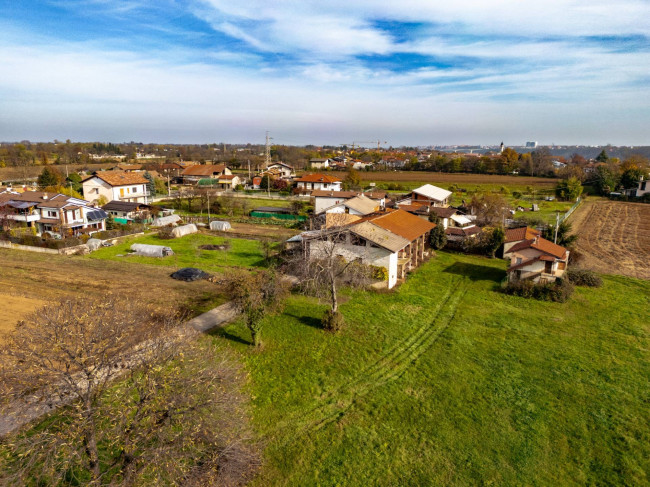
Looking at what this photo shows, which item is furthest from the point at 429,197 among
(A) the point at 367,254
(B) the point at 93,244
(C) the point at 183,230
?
(B) the point at 93,244

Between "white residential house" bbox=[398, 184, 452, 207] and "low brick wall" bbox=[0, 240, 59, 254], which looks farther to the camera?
"white residential house" bbox=[398, 184, 452, 207]

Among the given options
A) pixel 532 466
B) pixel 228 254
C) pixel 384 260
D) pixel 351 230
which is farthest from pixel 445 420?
pixel 228 254

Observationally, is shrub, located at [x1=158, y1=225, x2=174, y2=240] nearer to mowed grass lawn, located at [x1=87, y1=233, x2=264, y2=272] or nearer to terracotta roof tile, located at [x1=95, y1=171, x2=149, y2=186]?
mowed grass lawn, located at [x1=87, y1=233, x2=264, y2=272]

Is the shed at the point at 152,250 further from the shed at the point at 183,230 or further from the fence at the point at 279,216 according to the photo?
the fence at the point at 279,216

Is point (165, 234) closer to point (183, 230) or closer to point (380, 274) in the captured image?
point (183, 230)

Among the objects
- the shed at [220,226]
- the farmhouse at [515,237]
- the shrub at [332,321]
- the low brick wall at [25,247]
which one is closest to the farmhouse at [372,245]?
the shrub at [332,321]

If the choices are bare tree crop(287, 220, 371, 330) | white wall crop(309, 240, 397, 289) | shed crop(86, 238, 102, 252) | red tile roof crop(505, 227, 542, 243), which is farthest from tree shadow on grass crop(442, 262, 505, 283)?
shed crop(86, 238, 102, 252)
